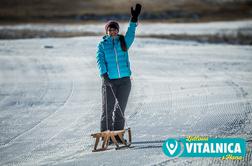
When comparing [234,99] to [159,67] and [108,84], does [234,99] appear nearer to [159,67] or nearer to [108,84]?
[108,84]

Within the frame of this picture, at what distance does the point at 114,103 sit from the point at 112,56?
640 millimetres

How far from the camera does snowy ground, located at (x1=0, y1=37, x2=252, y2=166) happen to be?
665 centimetres

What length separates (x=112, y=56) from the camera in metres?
6.97

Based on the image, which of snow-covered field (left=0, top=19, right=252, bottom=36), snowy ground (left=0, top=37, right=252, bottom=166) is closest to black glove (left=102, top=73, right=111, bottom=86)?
snowy ground (left=0, top=37, right=252, bottom=166)

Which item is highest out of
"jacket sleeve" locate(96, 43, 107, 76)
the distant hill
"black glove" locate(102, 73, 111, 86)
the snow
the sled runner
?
the distant hill

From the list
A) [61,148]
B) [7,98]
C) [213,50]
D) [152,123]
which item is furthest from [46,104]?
[213,50]

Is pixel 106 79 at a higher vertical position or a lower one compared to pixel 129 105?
higher

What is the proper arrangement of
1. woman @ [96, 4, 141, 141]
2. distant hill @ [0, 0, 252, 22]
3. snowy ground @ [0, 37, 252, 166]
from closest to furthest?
1. snowy ground @ [0, 37, 252, 166]
2. woman @ [96, 4, 141, 141]
3. distant hill @ [0, 0, 252, 22]

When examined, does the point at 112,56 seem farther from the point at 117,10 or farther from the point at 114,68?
the point at 117,10

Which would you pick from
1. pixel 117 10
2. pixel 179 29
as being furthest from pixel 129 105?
pixel 117 10

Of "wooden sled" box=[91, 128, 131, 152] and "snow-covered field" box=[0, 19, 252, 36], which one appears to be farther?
"snow-covered field" box=[0, 19, 252, 36]

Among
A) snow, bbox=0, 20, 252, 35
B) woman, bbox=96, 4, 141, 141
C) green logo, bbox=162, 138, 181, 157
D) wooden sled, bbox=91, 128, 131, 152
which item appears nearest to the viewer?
green logo, bbox=162, 138, 181, 157

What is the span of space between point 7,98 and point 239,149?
5.83 m

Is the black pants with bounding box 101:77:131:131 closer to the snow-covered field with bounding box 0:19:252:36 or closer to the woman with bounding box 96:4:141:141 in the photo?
the woman with bounding box 96:4:141:141
